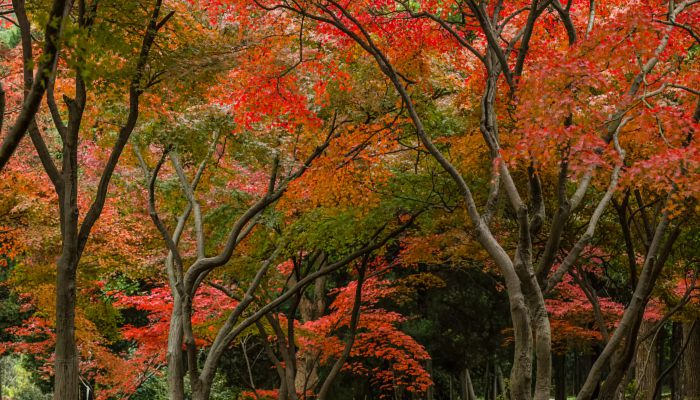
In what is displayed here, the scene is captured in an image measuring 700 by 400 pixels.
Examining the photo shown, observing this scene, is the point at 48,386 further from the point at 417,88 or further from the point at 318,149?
the point at 417,88

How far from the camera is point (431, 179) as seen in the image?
404 inches

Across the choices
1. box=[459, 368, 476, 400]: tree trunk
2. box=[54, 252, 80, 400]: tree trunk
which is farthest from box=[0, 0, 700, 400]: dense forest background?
box=[459, 368, 476, 400]: tree trunk

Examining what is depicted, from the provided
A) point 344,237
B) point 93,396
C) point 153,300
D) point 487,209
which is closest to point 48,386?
point 93,396

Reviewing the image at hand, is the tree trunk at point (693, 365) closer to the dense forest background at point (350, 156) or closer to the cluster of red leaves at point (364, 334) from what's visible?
the dense forest background at point (350, 156)

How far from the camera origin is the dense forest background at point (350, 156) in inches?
263

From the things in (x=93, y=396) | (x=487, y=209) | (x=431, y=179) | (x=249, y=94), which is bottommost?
(x=93, y=396)

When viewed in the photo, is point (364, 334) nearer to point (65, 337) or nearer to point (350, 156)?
point (350, 156)

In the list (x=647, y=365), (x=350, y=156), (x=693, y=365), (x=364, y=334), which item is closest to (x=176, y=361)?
(x=350, y=156)

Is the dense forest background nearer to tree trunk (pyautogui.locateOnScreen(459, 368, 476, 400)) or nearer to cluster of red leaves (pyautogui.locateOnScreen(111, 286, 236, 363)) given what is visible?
cluster of red leaves (pyautogui.locateOnScreen(111, 286, 236, 363))

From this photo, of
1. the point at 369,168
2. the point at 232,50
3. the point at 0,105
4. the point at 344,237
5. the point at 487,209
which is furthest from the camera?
the point at 344,237

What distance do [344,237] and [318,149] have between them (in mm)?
1776

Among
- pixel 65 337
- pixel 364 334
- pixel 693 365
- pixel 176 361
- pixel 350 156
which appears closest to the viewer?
pixel 65 337

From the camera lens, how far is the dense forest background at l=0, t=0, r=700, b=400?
667cm

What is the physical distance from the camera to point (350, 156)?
9562mm
